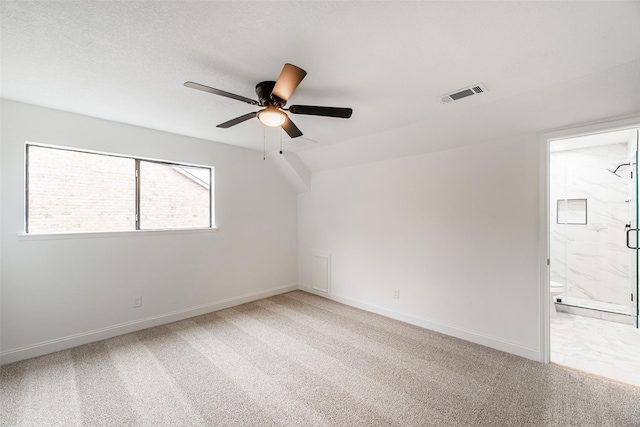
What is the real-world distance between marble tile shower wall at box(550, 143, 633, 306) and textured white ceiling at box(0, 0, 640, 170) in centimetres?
221

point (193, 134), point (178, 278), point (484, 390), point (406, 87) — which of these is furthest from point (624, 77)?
point (178, 278)

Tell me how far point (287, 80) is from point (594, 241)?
4.84 metres

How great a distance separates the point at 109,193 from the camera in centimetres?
309

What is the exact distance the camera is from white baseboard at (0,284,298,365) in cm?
253

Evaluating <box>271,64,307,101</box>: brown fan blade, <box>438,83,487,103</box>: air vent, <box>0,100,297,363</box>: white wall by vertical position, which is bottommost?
<box>0,100,297,363</box>: white wall

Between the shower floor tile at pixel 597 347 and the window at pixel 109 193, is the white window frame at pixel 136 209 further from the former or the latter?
the shower floor tile at pixel 597 347

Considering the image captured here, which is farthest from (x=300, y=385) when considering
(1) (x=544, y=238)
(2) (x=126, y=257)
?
(1) (x=544, y=238)

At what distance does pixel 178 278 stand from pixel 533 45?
416 centimetres

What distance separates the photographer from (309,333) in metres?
3.15

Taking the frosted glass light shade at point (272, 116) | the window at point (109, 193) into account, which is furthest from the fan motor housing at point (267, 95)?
the window at point (109, 193)

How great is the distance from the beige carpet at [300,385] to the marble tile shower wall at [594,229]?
2.26 meters

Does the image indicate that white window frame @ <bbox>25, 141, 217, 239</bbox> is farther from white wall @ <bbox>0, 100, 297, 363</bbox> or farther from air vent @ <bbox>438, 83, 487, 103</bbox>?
air vent @ <bbox>438, 83, 487, 103</bbox>

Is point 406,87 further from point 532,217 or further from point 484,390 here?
point 484,390

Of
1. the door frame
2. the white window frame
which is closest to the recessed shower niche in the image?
the door frame
